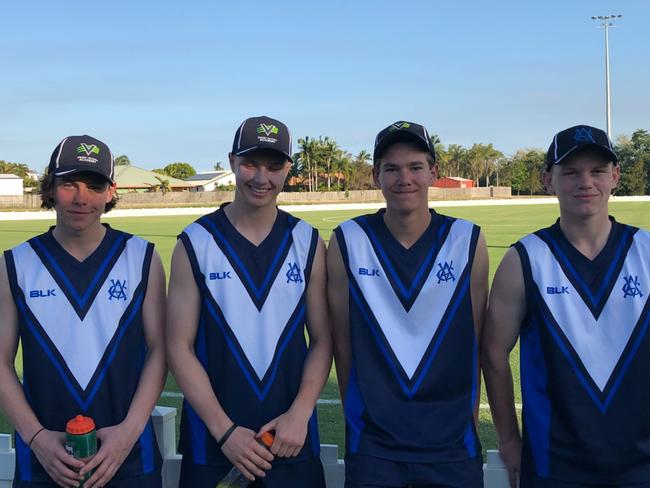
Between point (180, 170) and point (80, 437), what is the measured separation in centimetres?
12739

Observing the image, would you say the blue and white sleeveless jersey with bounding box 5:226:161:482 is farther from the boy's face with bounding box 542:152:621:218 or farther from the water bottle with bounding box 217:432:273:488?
the boy's face with bounding box 542:152:621:218

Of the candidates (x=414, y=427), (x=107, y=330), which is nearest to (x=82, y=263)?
(x=107, y=330)

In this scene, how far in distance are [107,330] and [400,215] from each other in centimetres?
137

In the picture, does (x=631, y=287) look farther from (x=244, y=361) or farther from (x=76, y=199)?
(x=76, y=199)

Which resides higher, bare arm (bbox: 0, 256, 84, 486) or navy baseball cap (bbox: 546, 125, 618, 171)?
navy baseball cap (bbox: 546, 125, 618, 171)

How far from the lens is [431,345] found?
10.1 ft

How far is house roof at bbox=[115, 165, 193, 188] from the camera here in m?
88.2

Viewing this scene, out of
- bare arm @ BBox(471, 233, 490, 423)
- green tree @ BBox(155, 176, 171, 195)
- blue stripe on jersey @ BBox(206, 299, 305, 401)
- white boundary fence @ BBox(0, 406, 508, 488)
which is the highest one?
green tree @ BBox(155, 176, 171, 195)

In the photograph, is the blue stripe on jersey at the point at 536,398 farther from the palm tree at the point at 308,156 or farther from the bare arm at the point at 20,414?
the palm tree at the point at 308,156

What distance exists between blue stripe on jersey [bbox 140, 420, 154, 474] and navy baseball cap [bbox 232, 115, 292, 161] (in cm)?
129

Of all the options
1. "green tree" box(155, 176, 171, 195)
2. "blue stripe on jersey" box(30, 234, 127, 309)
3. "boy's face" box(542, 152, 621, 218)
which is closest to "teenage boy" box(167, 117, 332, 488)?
"blue stripe on jersey" box(30, 234, 127, 309)

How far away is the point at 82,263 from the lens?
3.15 m

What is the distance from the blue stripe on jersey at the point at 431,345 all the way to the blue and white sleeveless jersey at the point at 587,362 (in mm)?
A: 296

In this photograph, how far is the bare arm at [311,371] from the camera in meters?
2.98
